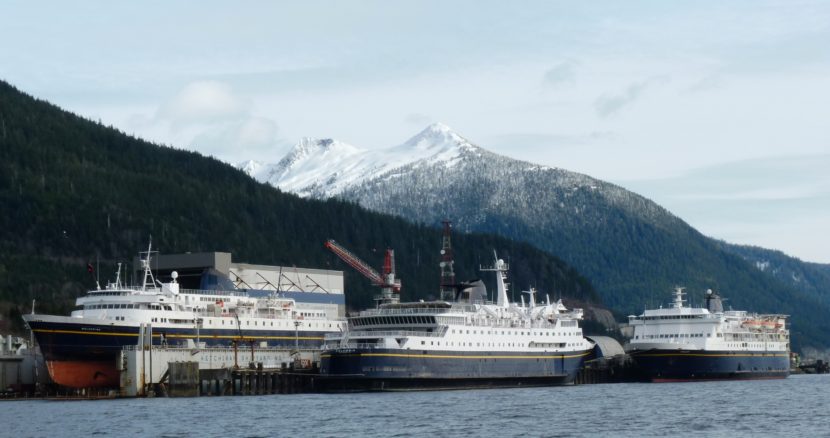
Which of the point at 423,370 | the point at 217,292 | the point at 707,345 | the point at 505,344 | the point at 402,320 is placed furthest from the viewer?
the point at 707,345

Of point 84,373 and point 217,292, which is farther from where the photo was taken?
point 217,292

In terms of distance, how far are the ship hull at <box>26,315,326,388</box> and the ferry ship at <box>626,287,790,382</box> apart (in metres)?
50.7

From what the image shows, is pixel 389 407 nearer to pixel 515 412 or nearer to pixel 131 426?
pixel 515 412

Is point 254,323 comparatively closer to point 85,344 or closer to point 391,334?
point 85,344

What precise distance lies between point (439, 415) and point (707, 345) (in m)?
61.7

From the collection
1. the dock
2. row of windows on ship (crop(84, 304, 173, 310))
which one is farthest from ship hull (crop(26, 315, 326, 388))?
the dock

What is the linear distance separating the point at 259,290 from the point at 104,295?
105 feet

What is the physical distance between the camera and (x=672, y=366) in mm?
144250

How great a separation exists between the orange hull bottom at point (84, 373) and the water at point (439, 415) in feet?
13.0

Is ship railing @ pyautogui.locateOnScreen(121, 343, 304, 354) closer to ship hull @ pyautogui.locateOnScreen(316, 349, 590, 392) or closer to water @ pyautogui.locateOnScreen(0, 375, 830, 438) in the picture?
water @ pyautogui.locateOnScreen(0, 375, 830, 438)

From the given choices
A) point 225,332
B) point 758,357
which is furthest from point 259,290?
point 758,357

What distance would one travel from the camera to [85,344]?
11500cm

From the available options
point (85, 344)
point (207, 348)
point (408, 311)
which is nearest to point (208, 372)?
point (207, 348)

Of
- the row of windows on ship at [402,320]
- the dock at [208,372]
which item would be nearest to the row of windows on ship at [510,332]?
the row of windows on ship at [402,320]
